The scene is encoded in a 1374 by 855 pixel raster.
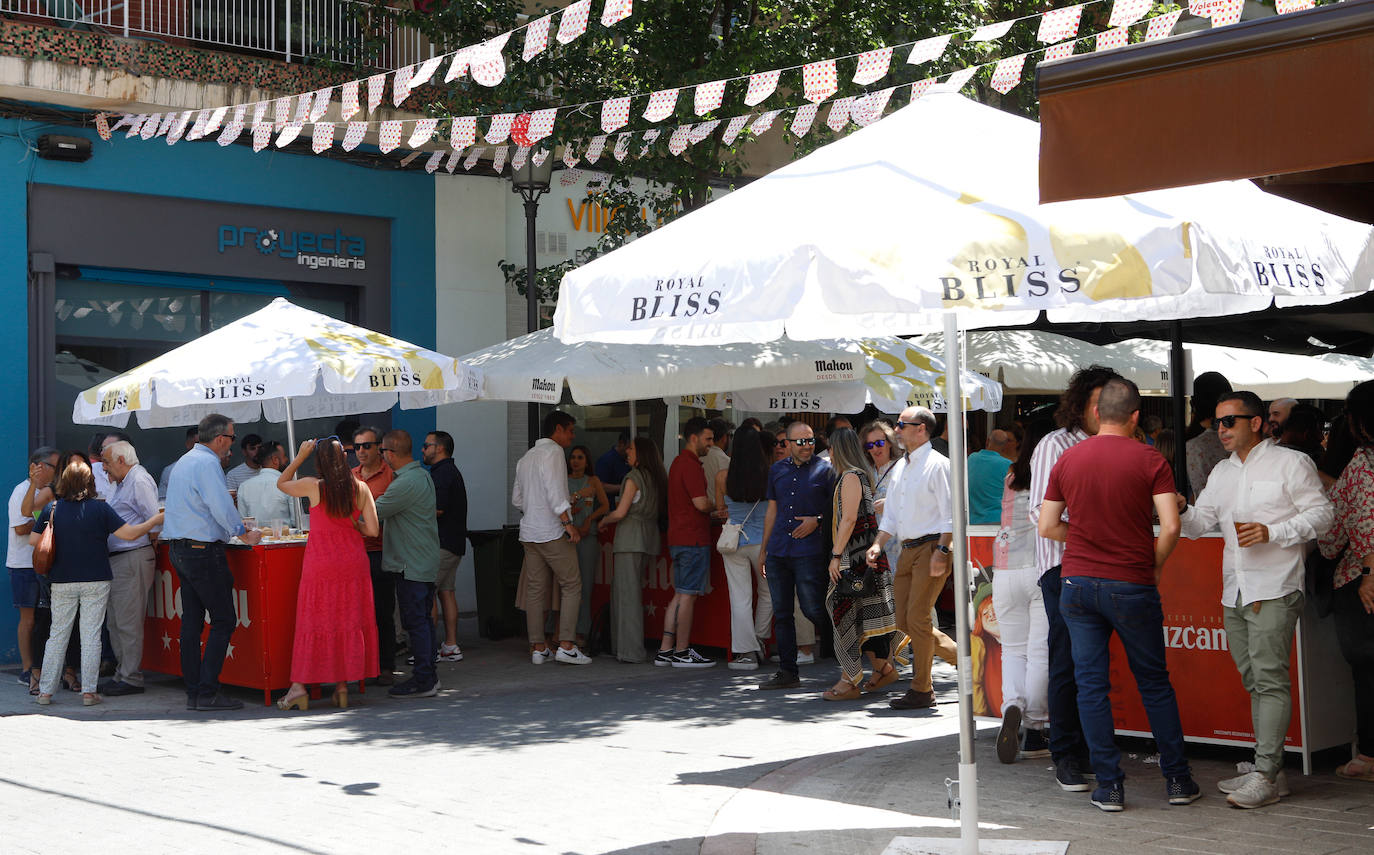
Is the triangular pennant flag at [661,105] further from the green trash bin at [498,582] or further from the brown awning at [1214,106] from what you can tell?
the brown awning at [1214,106]

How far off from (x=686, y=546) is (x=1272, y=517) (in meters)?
5.88

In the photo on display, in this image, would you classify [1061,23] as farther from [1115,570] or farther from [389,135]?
[389,135]


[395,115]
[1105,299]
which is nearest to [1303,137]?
[1105,299]

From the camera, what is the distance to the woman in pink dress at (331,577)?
9.58m


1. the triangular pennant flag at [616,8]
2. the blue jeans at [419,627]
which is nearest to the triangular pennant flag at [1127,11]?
the triangular pennant flag at [616,8]

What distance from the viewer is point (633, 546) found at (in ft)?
39.0

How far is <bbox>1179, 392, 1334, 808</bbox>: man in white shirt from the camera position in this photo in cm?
636

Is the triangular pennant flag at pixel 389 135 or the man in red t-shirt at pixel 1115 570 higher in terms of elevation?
the triangular pennant flag at pixel 389 135

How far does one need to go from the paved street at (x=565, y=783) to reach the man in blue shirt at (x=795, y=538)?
0.47 metres

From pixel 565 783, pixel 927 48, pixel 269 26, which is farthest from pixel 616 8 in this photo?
pixel 269 26

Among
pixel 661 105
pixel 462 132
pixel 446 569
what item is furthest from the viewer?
pixel 446 569

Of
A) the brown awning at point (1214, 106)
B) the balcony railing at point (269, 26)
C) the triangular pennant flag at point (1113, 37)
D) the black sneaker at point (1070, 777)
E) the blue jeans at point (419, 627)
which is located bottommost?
the black sneaker at point (1070, 777)

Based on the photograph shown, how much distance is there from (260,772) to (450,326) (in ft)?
28.8

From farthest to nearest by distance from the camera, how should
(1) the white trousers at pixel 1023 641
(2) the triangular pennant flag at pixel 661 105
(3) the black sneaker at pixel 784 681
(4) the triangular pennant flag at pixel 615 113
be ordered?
(4) the triangular pennant flag at pixel 615 113
(2) the triangular pennant flag at pixel 661 105
(3) the black sneaker at pixel 784 681
(1) the white trousers at pixel 1023 641
